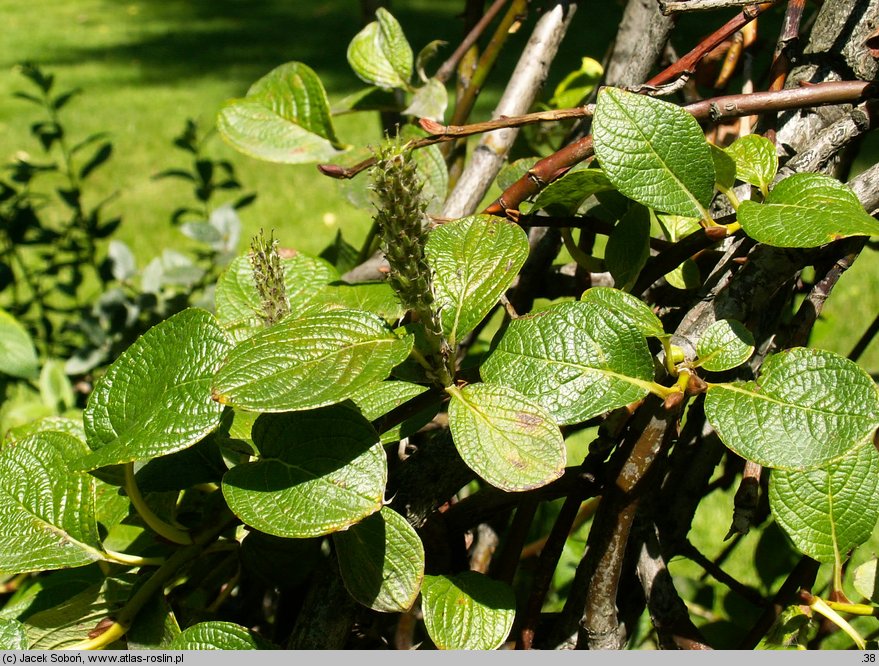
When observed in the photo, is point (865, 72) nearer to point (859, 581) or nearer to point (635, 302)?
point (635, 302)

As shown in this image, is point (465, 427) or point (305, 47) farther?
point (305, 47)

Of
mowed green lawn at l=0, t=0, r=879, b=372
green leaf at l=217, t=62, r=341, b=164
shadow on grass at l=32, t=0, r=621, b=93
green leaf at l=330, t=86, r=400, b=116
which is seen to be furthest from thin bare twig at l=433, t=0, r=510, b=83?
shadow on grass at l=32, t=0, r=621, b=93

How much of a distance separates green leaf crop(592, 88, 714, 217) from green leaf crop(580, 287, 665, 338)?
0.23ft

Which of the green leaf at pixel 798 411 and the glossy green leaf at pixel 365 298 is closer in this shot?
the green leaf at pixel 798 411

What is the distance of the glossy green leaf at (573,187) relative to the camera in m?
0.66

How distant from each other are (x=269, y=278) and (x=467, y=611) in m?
0.29

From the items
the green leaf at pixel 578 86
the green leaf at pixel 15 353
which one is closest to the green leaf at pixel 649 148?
the green leaf at pixel 578 86

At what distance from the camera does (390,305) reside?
0.74 m

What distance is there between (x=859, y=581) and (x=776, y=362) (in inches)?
10.9

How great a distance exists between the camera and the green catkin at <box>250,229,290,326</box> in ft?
2.08

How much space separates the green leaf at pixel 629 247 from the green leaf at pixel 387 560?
10.9 inches

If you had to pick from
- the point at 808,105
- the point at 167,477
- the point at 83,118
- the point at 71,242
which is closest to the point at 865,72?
the point at 808,105

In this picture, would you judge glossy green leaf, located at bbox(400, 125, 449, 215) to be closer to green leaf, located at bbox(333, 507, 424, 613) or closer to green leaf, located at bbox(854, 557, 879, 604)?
green leaf, located at bbox(333, 507, 424, 613)

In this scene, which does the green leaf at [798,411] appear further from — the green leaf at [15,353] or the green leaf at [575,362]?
the green leaf at [15,353]
